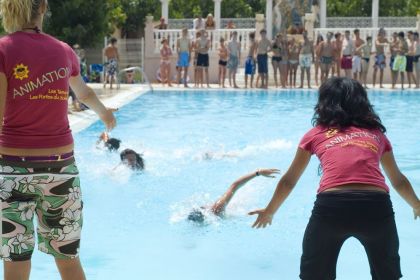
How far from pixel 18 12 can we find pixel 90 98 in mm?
575

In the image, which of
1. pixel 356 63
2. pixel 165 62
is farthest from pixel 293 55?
pixel 165 62

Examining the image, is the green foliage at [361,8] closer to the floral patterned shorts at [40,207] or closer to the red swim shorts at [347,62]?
the red swim shorts at [347,62]

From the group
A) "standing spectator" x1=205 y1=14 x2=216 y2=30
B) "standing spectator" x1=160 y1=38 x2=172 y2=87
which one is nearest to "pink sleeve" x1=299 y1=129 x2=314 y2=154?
"standing spectator" x1=160 y1=38 x2=172 y2=87

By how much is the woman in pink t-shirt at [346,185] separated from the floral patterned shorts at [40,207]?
0.92 metres

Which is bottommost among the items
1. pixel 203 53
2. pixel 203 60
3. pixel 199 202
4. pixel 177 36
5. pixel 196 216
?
pixel 199 202

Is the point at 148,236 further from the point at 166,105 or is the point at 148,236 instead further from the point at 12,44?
the point at 166,105

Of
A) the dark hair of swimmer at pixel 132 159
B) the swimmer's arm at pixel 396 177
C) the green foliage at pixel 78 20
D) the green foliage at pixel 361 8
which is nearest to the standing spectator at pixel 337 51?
the green foliage at pixel 78 20

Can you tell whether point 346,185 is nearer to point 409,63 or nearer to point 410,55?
point 409,63

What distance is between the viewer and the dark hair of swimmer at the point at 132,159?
26.7ft

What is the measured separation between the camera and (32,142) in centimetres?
306

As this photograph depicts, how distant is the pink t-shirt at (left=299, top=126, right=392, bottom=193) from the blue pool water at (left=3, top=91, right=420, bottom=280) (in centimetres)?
185

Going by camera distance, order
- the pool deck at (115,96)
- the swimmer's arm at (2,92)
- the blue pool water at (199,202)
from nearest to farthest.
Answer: the swimmer's arm at (2,92) < the blue pool water at (199,202) < the pool deck at (115,96)

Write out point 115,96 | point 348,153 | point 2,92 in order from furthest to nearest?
1. point 115,96
2. point 348,153
3. point 2,92

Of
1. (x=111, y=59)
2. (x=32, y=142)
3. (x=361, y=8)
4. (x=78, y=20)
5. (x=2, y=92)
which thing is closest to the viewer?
(x=2, y=92)
